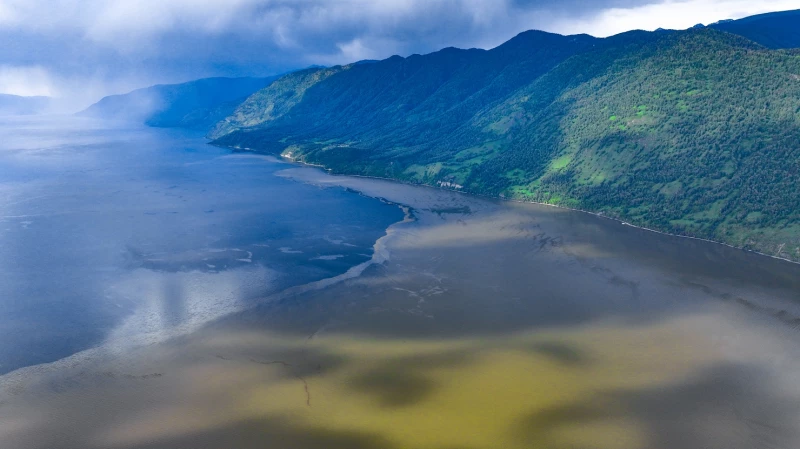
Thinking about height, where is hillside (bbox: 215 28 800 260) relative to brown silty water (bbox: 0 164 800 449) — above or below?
above

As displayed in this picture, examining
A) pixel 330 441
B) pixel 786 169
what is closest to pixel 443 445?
pixel 330 441

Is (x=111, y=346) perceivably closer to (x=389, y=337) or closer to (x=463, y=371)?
(x=389, y=337)

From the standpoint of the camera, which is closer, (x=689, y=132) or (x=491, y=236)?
(x=491, y=236)

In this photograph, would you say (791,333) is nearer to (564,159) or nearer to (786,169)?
(786,169)

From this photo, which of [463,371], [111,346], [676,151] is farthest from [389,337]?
[676,151]

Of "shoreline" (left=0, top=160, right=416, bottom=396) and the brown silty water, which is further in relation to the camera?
"shoreline" (left=0, top=160, right=416, bottom=396)

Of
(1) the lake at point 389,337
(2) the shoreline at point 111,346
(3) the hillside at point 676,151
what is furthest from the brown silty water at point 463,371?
(3) the hillside at point 676,151

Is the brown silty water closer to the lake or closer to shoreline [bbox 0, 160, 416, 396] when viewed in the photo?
the lake

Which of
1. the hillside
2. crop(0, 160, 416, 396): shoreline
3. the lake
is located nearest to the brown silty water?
the lake
